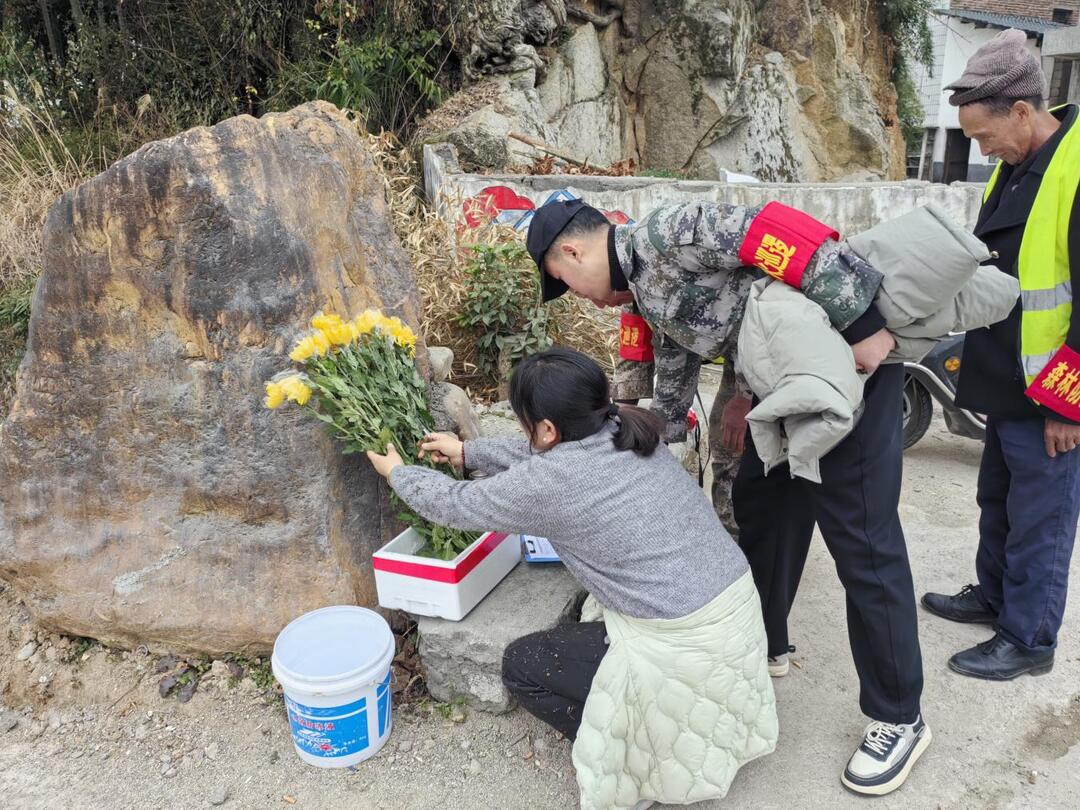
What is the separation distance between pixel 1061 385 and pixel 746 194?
13.9 feet

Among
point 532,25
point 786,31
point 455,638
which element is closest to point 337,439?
point 455,638

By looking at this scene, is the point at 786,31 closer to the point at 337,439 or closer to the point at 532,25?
the point at 532,25

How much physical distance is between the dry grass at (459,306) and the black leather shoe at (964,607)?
2332 mm

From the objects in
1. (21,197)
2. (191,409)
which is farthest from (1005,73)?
(21,197)

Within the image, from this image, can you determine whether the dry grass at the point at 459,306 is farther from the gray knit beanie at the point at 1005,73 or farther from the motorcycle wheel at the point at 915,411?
the gray knit beanie at the point at 1005,73

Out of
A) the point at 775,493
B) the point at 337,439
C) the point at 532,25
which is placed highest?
the point at 532,25

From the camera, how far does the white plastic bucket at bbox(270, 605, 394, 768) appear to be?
236 centimetres

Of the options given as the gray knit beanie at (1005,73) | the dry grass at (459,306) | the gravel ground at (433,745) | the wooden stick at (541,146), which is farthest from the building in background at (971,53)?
the gravel ground at (433,745)

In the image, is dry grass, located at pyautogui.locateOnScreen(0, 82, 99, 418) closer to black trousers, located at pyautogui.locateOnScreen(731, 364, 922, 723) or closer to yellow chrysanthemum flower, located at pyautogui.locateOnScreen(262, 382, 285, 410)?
yellow chrysanthemum flower, located at pyautogui.locateOnScreen(262, 382, 285, 410)

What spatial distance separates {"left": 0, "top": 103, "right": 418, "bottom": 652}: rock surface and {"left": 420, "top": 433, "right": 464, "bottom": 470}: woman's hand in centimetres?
36

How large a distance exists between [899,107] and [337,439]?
15.3m

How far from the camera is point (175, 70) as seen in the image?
824 centimetres

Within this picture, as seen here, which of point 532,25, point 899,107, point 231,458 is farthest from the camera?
point 899,107

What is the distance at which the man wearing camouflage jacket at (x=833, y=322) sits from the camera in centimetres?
210
